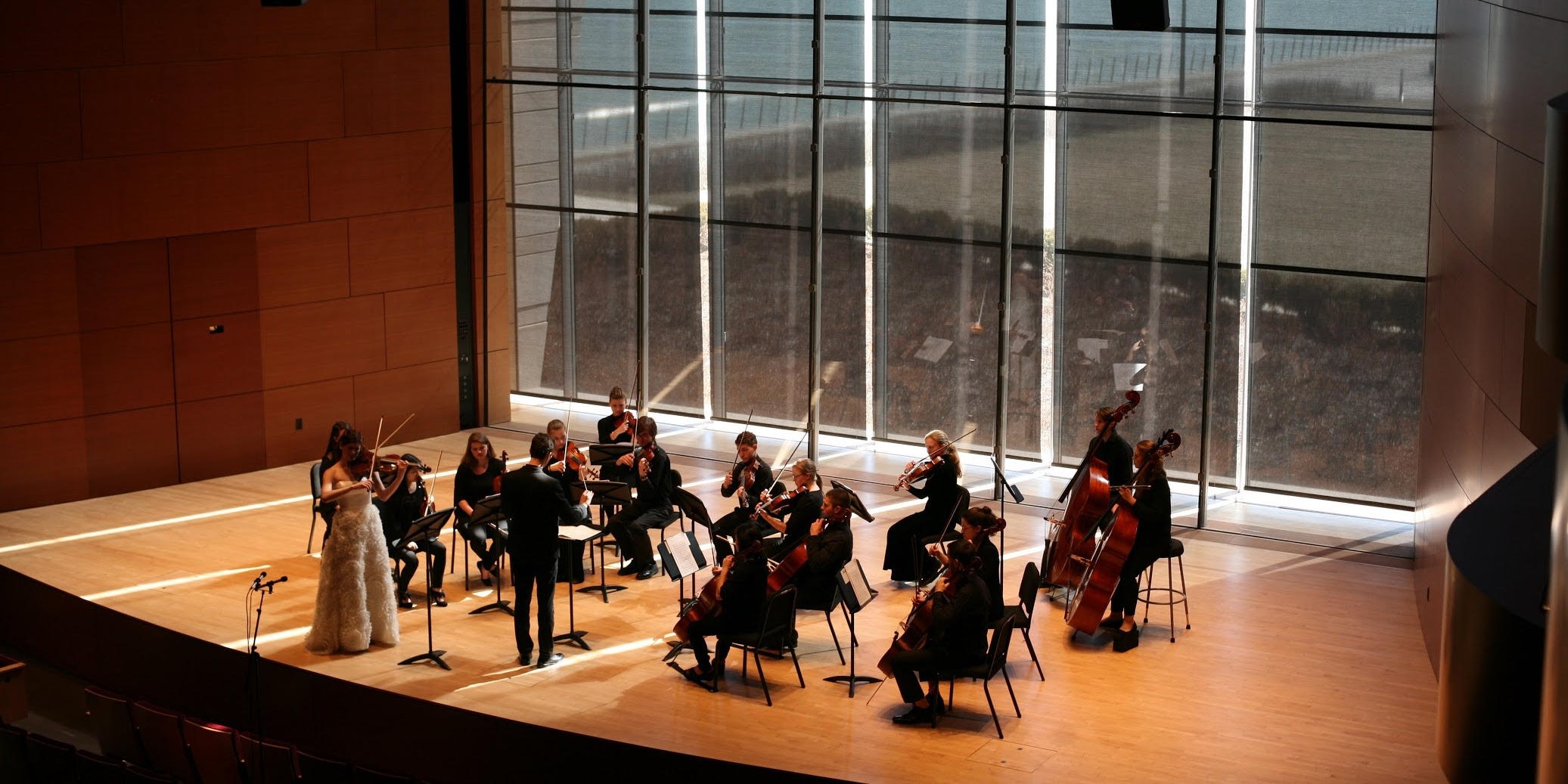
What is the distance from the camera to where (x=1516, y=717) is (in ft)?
14.9

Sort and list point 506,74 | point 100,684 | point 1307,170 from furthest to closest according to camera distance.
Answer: point 506,74 → point 1307,170 → point 100,684

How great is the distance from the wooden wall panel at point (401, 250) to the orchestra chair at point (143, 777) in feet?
20.0

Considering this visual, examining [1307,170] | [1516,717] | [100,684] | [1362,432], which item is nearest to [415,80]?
[100,684]

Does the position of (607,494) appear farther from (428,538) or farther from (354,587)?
(354,587)

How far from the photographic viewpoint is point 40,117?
10406 mm

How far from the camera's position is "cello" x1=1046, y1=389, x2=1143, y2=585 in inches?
333

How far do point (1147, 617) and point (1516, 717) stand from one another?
14.1ft

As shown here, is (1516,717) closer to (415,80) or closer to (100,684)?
(100,684)

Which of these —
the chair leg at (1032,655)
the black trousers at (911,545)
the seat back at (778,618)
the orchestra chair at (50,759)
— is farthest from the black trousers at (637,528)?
the orchestra chair at (50,759)

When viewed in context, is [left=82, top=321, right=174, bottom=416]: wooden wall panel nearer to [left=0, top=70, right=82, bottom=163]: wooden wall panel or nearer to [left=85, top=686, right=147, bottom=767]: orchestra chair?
[left=0, top=70, right=82, bottom=163]: wooden wall panel

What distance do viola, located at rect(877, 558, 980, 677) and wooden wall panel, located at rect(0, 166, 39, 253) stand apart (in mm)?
6542

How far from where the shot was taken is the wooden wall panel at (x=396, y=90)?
11.9 metres

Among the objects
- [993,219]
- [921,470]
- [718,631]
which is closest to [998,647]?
[718,631]

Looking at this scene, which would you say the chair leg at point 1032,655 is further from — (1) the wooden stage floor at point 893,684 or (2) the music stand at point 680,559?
(2) the music stand at point 680,559
